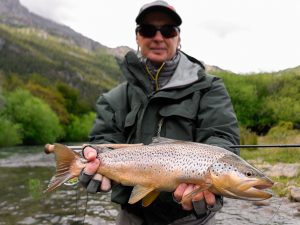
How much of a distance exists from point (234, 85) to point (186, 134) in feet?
183

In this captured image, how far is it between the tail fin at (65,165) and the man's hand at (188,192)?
0.90m

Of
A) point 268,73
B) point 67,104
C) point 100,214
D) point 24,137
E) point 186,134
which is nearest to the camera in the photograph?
point 186,134

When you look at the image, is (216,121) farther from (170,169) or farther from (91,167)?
(91,167)

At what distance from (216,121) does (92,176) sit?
1122 mm

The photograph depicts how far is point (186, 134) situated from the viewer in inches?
138

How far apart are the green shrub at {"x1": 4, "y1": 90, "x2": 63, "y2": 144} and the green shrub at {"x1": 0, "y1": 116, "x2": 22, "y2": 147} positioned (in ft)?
12.9

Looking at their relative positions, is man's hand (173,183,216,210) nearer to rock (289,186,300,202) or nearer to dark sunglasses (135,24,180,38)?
dark sunglasses (135,24,180,38)

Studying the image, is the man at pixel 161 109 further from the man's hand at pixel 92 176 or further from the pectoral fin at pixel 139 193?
the pectoral fin at pixel 139 193

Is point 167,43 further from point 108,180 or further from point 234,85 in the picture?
point 234,85

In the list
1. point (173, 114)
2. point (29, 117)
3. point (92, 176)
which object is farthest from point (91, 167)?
point (29, 117)

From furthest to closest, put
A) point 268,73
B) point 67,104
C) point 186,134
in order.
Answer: point 67,104 < point 268,73 < point 186,134

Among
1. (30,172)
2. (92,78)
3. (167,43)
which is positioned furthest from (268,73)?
(92,78)

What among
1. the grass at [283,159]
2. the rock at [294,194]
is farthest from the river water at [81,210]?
the grass at [283,159]

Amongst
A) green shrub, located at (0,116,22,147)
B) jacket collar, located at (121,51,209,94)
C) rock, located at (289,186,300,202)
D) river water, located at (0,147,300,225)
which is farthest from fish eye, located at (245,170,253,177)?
green shrub, located at (0,116,22,147)
